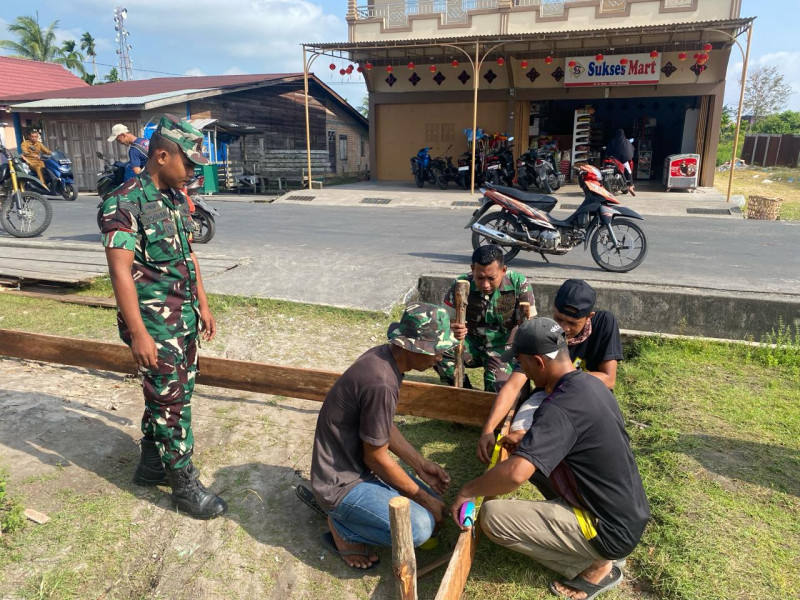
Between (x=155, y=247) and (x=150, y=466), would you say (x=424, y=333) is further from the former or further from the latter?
(x=150, y=466)

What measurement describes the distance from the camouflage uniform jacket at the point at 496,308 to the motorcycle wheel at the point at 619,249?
137 inches

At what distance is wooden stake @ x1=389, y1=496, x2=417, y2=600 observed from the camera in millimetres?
2053

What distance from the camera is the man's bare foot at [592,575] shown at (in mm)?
2514

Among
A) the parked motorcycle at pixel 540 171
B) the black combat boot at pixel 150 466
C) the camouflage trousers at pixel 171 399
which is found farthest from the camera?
the parked motorcycle at pixel 540 171

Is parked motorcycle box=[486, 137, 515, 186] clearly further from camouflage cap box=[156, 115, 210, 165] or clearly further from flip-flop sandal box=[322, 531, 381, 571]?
flip-flop sandal box=[322, 531, 381, 571]

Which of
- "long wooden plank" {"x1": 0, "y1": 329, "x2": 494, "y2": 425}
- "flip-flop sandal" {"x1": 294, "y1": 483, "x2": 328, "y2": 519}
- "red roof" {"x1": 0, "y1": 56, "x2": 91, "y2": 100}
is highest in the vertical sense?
"red roof" {"x1": 0, "y1": 56, "x2": 91, "y2": 100}

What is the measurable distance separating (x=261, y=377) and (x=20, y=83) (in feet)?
91.8

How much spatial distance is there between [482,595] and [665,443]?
1.74 m

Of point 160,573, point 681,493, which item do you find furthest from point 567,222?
point 160,573

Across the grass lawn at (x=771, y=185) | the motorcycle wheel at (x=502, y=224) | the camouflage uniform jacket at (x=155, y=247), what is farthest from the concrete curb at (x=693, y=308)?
the grass lawn at (x=771, y=185)

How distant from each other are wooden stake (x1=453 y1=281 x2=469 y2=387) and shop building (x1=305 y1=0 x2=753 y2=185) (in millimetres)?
11778

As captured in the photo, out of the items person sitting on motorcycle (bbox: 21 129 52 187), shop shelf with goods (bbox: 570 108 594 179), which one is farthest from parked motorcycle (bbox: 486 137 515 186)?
person sitting on motorcycle (bbox: 21 129 52 187)

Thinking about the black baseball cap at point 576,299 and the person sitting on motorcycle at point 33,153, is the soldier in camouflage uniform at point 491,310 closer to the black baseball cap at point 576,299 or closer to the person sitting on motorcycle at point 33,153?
the black baseball cap at point 576,299

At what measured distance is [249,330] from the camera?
5691 mm
